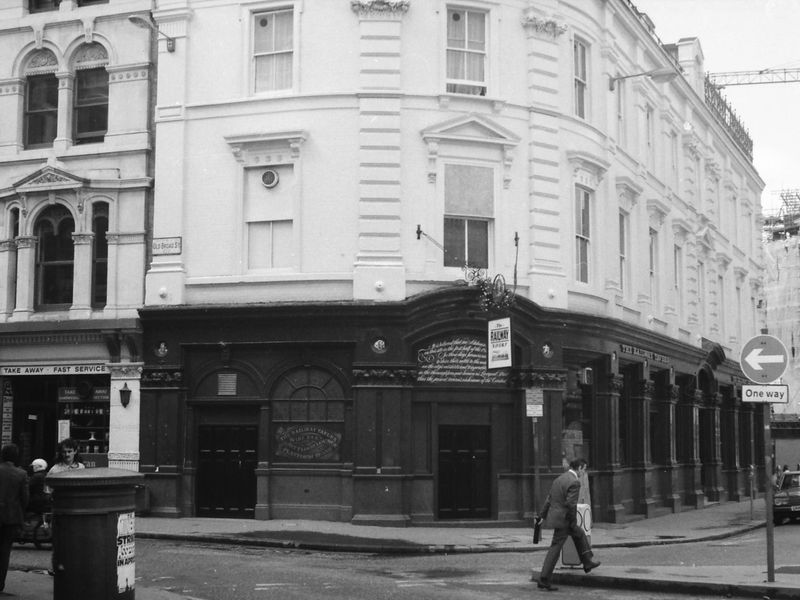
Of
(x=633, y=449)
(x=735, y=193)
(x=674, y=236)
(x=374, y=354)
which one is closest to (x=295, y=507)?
(x=374, y=354)

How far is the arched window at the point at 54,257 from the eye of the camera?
2880cm

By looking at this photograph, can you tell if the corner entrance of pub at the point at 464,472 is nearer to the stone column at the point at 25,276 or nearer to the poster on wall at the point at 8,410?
the stone column at the point at 25,276

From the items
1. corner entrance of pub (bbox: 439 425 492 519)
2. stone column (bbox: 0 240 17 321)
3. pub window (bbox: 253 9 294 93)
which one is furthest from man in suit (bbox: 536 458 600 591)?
stone column (bbox: 0 240 17 321)

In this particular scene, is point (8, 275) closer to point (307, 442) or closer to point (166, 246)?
point (166, 246)

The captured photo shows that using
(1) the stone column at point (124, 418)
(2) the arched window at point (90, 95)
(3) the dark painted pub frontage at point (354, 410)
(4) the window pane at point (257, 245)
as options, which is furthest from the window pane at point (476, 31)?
(1) the stone column at point (124, 418)

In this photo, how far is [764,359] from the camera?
16.0 m

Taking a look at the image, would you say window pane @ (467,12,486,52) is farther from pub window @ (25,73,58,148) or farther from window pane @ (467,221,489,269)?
pub window @ (25,73,58,148)

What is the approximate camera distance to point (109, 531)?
37.1 feet

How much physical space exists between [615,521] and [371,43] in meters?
13.5

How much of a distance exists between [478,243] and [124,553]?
55.6 ft

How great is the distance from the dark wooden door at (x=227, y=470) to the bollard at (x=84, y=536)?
15.3m

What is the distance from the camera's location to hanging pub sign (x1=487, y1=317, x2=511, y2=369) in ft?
80.9

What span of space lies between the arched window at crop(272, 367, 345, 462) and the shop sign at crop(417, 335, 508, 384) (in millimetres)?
1964

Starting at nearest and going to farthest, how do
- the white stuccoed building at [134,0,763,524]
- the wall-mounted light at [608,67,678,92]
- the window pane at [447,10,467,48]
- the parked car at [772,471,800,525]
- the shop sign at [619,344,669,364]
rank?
the white stuccoed building at [134,0,763,524] < the window pane at [447,10,467,48] < the wall-mounted light at [608,67,678,92] < the shop sign at [619,344,669,364] < the parked car at [772,471,800,525]
